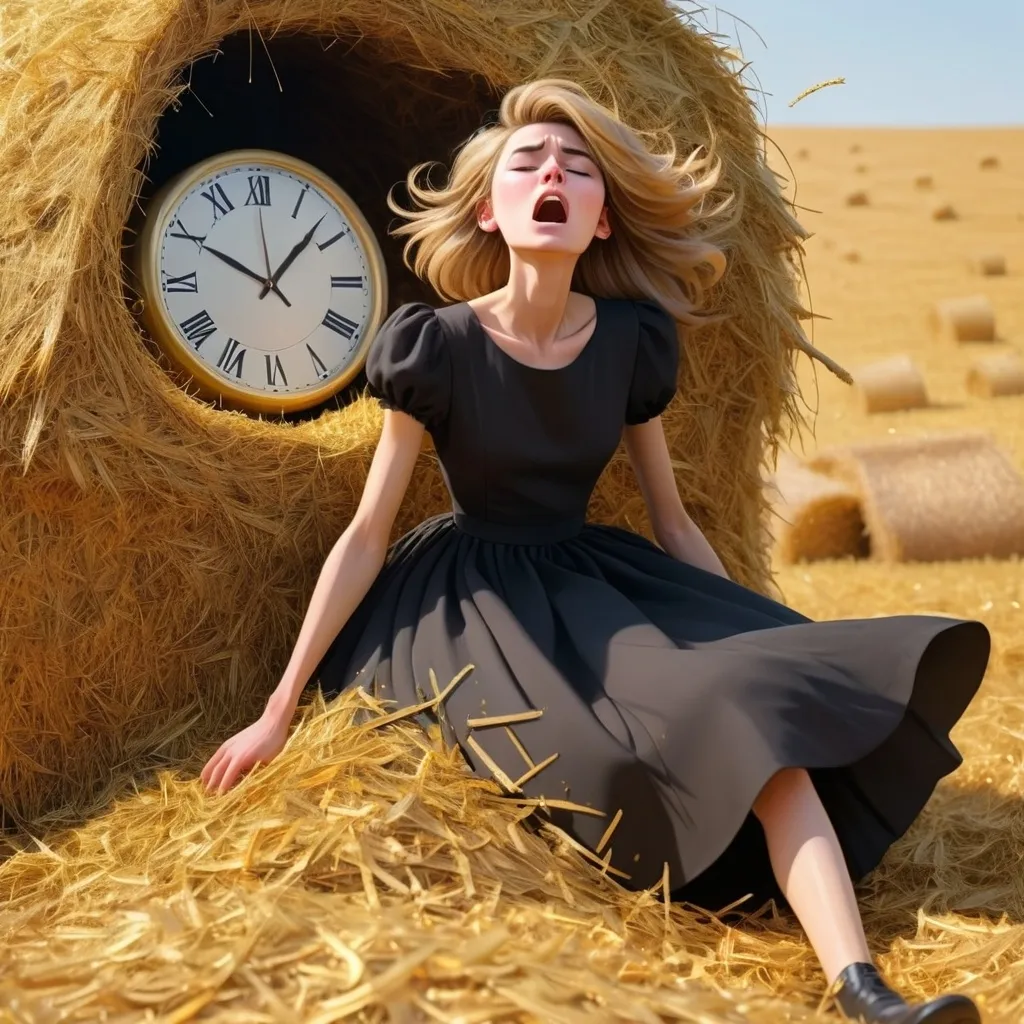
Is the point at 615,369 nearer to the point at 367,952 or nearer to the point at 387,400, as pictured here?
the point at 387,400

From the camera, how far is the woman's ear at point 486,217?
9.56 feet

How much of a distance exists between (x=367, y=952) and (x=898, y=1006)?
77 cm

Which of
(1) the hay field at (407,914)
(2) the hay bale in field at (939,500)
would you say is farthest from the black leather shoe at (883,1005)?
(2) the hay bale in field at (939,500)

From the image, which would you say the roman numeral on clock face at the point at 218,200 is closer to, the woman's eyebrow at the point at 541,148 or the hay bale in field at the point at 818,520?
the woman's eyebrow at the point at 541,148

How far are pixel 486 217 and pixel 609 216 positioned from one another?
27 centimetres

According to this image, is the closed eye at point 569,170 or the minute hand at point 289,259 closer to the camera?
the closed eye at point 569,170

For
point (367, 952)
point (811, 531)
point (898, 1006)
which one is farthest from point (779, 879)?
point (811, 531)

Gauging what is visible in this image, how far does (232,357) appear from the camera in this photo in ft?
10.5

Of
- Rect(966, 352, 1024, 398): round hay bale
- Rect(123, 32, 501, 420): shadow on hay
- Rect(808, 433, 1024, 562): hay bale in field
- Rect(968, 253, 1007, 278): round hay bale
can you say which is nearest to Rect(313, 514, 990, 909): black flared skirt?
Rect(123, 32, 501, 420): shadow on hay

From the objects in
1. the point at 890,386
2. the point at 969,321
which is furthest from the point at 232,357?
the point at 969,321

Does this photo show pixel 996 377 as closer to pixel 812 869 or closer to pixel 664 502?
pixel 664 502

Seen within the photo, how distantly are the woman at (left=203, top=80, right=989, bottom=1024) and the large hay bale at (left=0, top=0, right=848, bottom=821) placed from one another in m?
0.28

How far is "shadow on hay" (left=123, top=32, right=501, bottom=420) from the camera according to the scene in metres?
3.55

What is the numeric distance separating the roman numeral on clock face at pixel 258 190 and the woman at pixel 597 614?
0.39 metres
